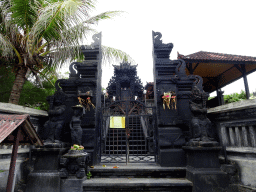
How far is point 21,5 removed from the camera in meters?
5.38

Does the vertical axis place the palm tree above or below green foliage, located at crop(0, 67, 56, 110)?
above

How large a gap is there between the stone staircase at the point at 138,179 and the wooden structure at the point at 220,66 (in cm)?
754

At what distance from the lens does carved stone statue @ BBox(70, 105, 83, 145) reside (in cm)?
516

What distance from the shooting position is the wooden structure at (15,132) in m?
2.42

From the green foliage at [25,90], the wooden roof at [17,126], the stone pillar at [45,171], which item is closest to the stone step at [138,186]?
the stone pillar at [45,171]

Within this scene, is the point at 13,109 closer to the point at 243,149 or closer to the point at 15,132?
the point at 15,132

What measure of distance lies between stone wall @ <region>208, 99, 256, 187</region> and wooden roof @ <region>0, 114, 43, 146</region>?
4907mm

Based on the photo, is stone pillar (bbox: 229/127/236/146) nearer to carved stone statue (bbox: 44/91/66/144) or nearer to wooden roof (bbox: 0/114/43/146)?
wooden roof (bbox: 0/114/43/146)

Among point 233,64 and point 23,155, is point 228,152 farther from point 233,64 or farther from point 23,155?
point 233,64

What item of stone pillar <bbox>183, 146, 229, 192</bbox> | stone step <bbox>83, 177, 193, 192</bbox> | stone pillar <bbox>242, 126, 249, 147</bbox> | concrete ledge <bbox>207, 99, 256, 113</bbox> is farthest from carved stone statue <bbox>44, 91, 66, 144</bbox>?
stone pillar <bbox>242, 126, 249, 147</bbox>

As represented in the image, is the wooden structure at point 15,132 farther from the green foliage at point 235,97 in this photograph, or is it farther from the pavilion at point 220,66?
the green foliage at point 235,97

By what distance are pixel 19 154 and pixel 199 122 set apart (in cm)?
540

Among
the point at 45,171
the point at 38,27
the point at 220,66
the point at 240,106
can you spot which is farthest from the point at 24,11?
the point at 220,66

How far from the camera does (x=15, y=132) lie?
2.80 metres
